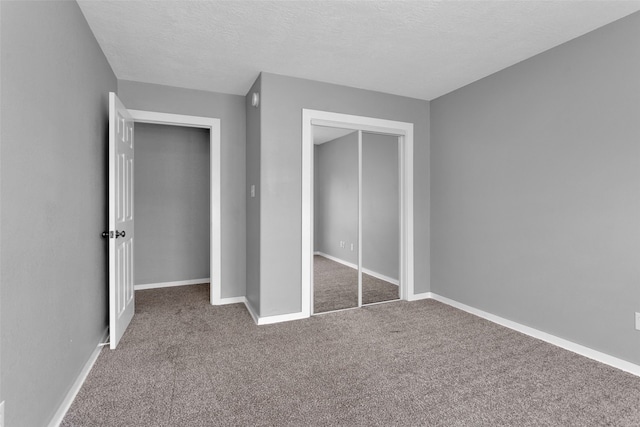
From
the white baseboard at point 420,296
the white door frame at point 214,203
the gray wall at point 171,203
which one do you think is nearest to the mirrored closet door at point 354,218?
the white baseboard at point 420,296

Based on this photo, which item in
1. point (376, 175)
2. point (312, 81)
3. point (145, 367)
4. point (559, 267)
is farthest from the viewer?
point (376, 175)

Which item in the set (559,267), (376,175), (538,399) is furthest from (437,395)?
(376,175)

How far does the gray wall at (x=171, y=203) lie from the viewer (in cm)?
445

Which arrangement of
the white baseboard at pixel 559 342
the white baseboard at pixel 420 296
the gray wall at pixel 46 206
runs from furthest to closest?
the white baseboard at pixel 420 296, the white baseboard at pixel 559 342, the gray wall at pixel 46 206

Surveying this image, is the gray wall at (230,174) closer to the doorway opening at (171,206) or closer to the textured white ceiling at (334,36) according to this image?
the textured white ceiling at (334,36)

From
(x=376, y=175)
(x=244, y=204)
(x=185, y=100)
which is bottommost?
(x=244, y=204)

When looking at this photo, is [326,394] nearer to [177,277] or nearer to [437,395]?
[437,395]

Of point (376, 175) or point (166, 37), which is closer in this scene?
point (166, 37)

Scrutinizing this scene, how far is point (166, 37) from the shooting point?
2.52 meters

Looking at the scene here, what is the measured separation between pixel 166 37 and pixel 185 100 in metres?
1.11

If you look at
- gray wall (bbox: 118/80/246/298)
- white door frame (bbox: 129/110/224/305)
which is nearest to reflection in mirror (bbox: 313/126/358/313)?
gray wall (bbox: 118/80/246/298)

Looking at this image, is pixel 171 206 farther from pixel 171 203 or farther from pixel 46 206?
pixel 46 206

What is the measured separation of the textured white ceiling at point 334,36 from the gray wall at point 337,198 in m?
0.76

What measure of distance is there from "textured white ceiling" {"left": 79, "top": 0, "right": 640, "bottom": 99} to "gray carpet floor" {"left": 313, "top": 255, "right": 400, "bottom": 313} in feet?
6.53
